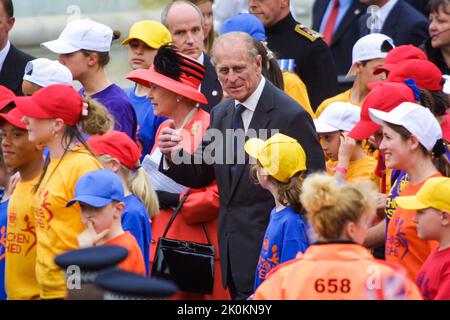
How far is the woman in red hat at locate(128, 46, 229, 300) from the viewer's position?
838 cm

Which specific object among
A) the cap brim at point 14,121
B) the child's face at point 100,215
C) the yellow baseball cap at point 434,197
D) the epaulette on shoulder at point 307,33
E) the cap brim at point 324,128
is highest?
the epaulette on shoulder at point 307,33

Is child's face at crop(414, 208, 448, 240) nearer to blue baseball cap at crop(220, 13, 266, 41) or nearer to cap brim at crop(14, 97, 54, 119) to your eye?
cap brim at crop(14, 97, 54, 119)

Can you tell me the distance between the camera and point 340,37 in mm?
11867

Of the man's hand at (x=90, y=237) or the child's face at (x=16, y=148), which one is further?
the child's face at (x=16, y=148)

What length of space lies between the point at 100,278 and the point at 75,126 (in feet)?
9.87

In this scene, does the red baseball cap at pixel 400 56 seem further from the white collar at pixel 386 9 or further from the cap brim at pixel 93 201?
the cap brim at pixel 93 201

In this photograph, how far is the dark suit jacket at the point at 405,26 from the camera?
10859 millimetres

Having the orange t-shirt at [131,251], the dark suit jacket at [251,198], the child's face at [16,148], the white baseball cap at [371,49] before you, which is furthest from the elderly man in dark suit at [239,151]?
the white baseball cap at [371,49]

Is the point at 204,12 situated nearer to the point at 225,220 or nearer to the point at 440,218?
the point at 225,220

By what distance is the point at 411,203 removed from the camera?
668cm

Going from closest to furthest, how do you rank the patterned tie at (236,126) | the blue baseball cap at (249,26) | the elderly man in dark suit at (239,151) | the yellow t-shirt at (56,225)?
the yellow t-shirt at (56,225) < the elderly man in dark suit at (239,151) < the patterned tie at (236,126) < the blue baseball cap at (249,26)

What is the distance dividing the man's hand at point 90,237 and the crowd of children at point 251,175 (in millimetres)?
10

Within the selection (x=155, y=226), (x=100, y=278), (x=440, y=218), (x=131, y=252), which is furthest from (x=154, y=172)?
(x=100, y=278)

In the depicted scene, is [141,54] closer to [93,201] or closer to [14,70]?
[14,70]
